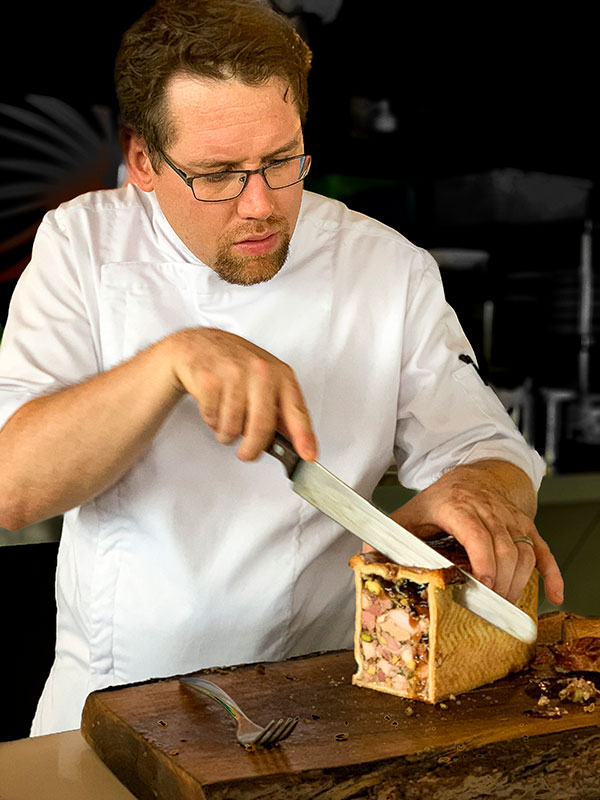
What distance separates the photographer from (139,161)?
1593mm

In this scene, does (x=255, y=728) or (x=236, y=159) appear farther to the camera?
(x=236, y=159)

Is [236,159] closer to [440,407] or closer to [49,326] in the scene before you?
[49,326]

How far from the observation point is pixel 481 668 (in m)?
1.38

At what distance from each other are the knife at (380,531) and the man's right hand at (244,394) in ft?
0.14

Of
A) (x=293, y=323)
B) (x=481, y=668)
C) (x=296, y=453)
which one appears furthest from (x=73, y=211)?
(x=481, y=668)

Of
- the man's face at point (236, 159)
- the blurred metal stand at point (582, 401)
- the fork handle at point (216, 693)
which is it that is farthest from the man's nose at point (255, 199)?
the blurred metal stand at point (582, 401)

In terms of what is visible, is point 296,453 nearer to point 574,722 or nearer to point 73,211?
point 574,722

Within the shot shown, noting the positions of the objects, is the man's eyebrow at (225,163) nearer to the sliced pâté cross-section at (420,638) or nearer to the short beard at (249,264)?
the short beard at (249,264)

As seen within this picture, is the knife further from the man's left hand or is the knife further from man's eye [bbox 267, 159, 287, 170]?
man's eye [bbox 267, 159, 287, 170]

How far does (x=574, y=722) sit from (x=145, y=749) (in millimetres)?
522

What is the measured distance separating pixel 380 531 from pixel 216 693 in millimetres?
293

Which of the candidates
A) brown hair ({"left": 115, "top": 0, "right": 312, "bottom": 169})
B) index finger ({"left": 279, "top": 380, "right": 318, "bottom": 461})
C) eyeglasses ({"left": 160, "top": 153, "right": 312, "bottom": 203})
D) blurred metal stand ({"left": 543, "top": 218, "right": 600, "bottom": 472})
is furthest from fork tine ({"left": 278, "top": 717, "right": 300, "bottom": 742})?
blurred metal stand ({"left": 543, "top": 218, "right": 600, "bottom": 472})

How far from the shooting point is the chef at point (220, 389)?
4.47 ft

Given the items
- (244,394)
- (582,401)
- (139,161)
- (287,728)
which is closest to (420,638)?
(287,728)
